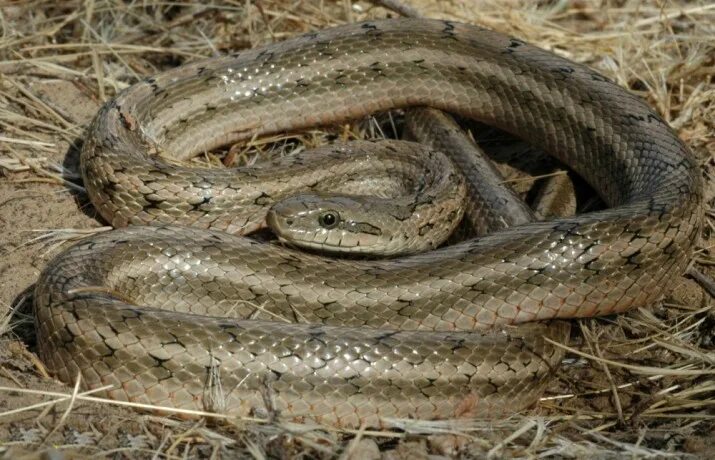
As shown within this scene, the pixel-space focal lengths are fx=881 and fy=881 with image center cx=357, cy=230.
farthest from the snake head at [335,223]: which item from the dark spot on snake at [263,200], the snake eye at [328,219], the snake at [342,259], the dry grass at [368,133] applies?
the dry grass at [368,133]

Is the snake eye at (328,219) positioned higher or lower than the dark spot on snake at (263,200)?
higher

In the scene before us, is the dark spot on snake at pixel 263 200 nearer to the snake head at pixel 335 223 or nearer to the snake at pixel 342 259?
the snake at pixel 342 259

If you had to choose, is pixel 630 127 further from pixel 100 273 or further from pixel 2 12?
pixel 2 12

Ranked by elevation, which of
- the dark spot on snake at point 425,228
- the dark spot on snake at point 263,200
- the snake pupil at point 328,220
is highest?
the snake pupil at point 328,220

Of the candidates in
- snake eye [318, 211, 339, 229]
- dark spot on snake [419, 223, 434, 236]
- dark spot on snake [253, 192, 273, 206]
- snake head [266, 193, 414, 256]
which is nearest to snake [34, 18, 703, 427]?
dark spot on snake [253, 192, 273, 206]

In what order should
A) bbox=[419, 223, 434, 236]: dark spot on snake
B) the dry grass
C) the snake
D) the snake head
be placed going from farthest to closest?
bbox=[419, 223, 434, 236]: dark spot on snake, the snake head, the snake, the dry grass

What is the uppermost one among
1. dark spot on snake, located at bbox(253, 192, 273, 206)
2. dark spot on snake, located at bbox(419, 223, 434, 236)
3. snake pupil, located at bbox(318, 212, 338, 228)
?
snake pupil, located at bbox(318, 212, 338, 228)

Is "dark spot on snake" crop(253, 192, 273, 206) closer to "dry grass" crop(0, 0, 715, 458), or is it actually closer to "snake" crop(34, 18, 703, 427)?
"snake" crop(34, 18, 703, 427)

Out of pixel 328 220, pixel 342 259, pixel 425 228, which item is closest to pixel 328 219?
pixel 328 220

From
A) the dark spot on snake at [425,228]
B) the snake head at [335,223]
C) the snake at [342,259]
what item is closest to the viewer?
the snake at [342,259]
